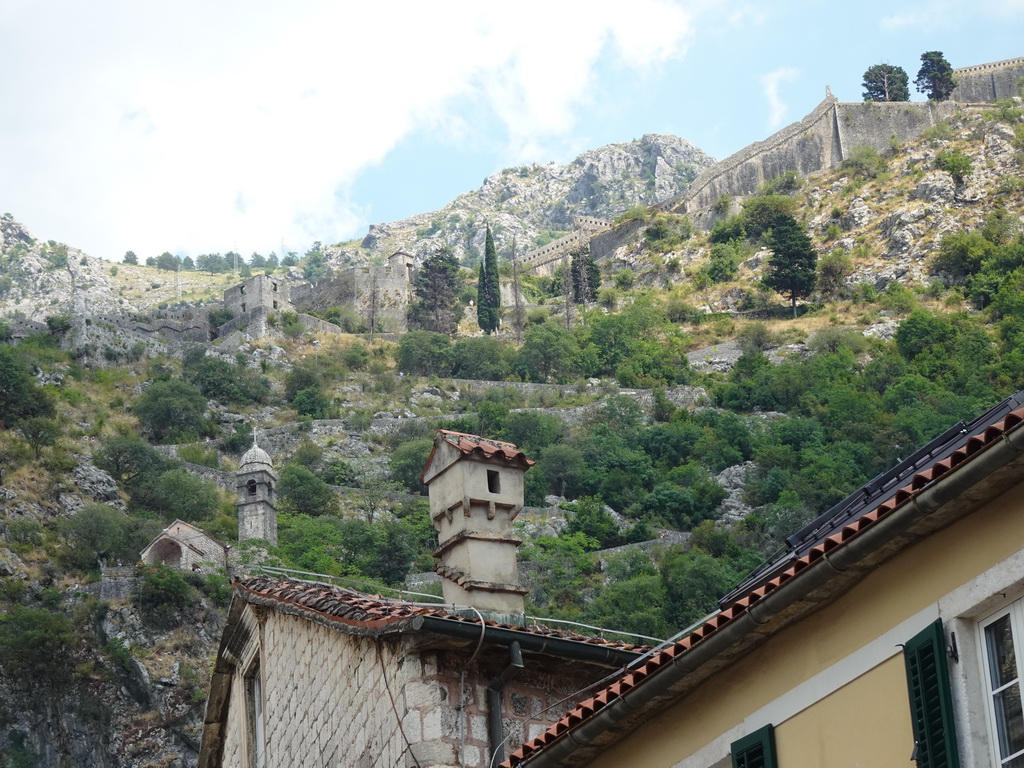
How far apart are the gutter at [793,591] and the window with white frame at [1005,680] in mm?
525

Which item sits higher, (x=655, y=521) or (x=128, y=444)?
(x=128, y=444)

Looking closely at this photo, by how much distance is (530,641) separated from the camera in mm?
11227

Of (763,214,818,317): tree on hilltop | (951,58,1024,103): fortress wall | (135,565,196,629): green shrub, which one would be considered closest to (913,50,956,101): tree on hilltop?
(951,58,1024,103): fortress wall

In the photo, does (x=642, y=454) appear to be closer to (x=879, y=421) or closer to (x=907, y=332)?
(x=879, y=421)

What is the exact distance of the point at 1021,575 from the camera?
6.40m

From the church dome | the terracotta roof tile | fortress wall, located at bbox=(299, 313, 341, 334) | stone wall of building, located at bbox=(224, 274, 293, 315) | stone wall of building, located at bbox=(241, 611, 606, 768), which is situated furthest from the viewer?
stone wall of building, located at bbox=(224, 274, 293, 315)

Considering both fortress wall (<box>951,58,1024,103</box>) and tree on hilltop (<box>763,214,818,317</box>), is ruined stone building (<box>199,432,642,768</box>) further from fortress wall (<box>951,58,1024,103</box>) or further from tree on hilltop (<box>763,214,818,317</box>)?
fortress wall (<box>951,58,1024,103</box>)

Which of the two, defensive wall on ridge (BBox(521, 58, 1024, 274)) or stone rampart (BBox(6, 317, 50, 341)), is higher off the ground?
defensive wall on ridge (BBox(521, 58, 1024, 274))

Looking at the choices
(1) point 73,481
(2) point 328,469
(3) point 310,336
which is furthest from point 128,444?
(3) point 310,336

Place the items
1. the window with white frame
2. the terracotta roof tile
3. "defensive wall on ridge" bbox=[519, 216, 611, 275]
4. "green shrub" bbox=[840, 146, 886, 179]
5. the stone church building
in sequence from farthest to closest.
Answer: "defensive wall on ridge" bbox=[519, 216, 611, 275] → "green shrub" bbox=[840, 146, 886, 179] → the stone church building → the terracotta roof tile → the window with white frame

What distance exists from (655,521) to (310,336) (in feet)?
117

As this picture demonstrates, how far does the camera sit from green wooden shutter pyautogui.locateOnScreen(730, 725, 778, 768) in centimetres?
756

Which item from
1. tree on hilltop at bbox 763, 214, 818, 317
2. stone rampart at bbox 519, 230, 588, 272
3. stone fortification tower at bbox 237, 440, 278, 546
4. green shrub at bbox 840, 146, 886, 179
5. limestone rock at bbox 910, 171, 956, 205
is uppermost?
stone rampart at bbox 519, 230, 588, 272

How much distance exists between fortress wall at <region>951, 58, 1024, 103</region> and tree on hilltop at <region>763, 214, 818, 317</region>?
29794 mm
